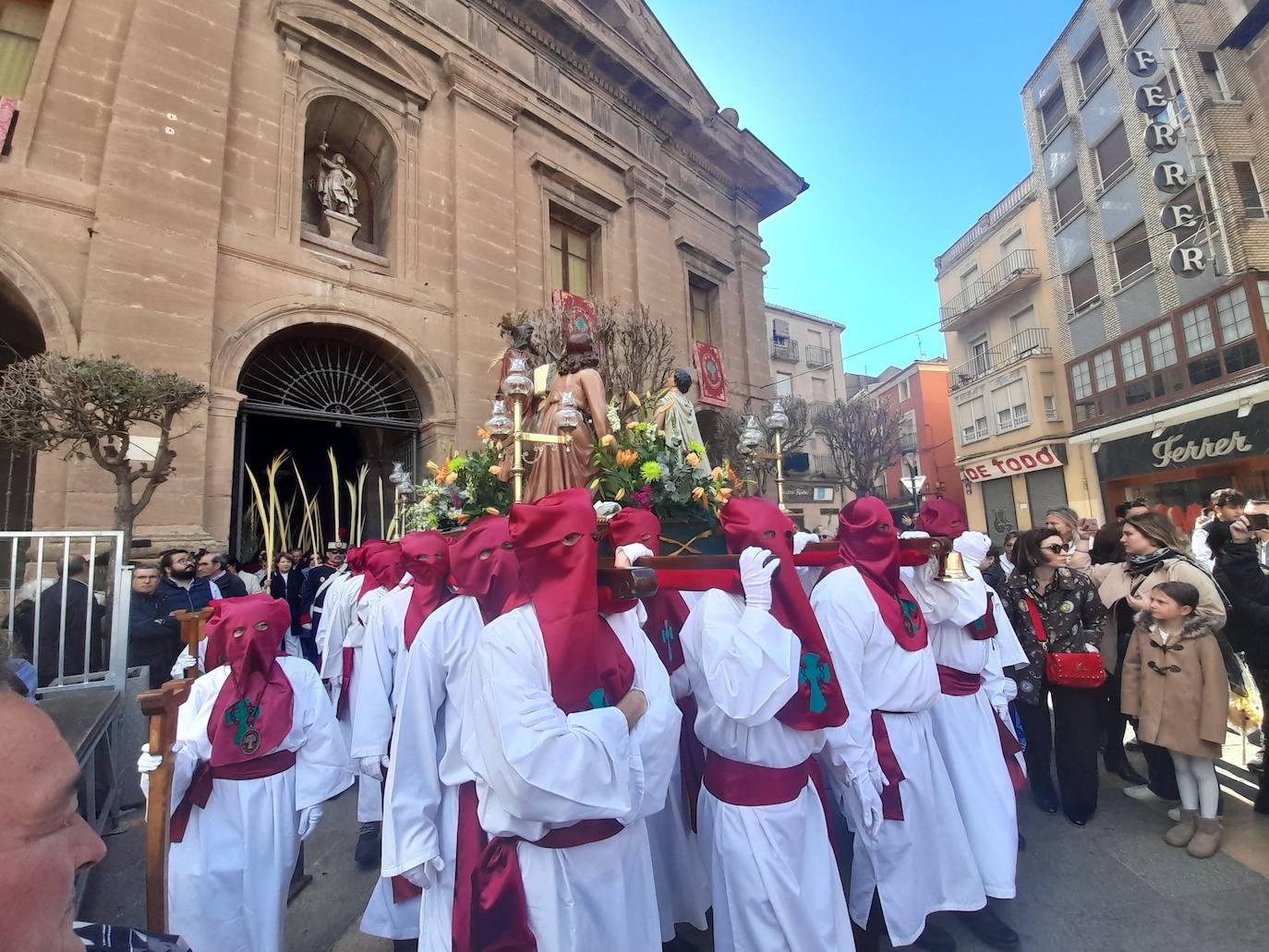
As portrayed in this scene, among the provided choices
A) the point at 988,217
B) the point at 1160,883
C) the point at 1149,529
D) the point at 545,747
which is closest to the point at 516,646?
the point at 545,747

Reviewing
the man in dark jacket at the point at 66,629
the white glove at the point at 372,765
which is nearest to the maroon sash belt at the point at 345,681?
the white glove at the point at 372,765

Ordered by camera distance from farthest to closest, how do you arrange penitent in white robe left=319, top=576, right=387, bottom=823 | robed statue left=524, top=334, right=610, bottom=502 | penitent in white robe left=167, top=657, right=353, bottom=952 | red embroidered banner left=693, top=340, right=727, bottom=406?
red embroidered banner left=693, top=340, right=727, bottom=406 < robed statue left=524, top=334, right=610, bottom=502 < penitent in white robe left=319, top=576, right=387, bottom=823 < penitent in white robe left=167, top=657, right=353, bottom=952

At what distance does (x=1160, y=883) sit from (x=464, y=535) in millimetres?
4046

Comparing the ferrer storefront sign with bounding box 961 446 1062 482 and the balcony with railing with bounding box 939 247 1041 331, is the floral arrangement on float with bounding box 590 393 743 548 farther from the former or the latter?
the balcony with railing with bounding box 939 247 1041 331

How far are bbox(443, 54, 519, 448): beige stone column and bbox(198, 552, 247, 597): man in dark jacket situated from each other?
4773 mm

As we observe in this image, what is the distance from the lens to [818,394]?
1453 inches

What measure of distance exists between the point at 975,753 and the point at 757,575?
1909 mm

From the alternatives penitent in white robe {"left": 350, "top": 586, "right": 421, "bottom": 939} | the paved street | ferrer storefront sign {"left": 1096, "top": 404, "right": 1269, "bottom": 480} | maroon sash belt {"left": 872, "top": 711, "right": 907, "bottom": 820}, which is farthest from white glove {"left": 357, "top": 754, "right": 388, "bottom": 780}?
ferrer storefront sign {"left": 1096, "top": 404, "right": 1269, "bottom": 480}

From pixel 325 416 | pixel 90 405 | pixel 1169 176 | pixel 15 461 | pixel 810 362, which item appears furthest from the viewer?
pixel 810 362

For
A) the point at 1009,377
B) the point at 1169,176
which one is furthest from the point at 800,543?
the point at 1009,377

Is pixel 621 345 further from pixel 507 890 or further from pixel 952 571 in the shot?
pixel 507 890

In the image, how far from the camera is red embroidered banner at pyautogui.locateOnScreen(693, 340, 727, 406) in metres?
16.9

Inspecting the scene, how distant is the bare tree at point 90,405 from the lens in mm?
5789

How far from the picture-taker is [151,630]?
540cm
